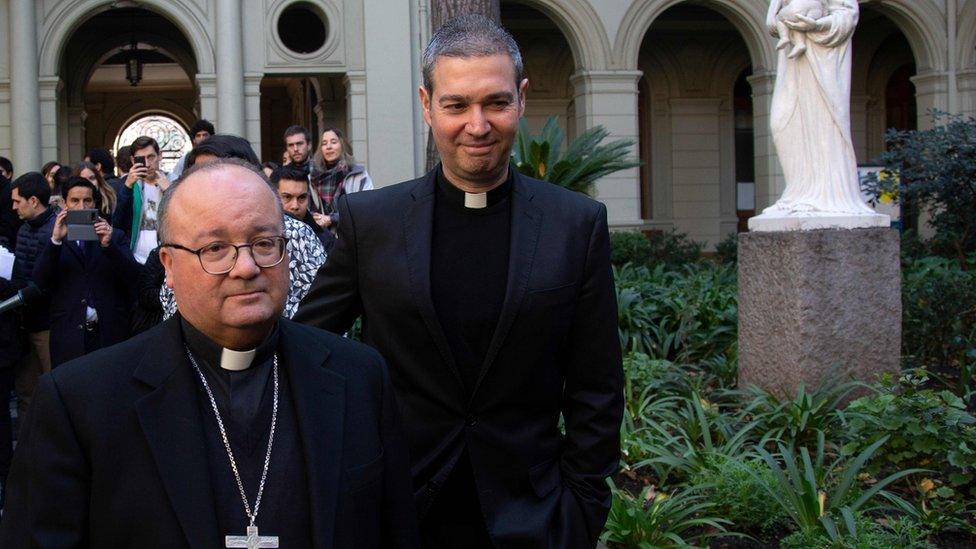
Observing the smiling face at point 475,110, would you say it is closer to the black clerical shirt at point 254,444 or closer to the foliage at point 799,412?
the black clerical shirt at point 254,444

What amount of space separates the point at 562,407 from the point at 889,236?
471cm

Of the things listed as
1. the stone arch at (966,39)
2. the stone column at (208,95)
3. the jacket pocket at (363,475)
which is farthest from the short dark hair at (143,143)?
the stone arch at (966,39)

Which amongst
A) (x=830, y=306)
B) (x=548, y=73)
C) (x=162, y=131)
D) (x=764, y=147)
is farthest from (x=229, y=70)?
(x=162, y=131)

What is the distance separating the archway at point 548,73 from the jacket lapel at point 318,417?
20.8 metres

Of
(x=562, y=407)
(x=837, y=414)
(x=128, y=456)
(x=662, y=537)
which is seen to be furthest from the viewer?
(x=837, y=414)

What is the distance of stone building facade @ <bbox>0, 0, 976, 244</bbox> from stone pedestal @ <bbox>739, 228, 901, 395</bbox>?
1102 cm

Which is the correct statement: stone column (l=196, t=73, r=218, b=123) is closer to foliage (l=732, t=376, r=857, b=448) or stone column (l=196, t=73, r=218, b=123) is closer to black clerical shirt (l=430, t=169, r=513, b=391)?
foliage (l=732, t=376, r=857, b=448)

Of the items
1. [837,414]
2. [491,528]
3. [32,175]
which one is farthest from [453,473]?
[32,175]

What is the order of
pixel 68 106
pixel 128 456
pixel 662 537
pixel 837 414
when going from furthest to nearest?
pixel 68 106
pixel 837 414
pixel 662 537
pixel 128 456

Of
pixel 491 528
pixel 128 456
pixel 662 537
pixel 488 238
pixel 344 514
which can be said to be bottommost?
pixel 662 537

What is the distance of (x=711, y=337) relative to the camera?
8.92 meters

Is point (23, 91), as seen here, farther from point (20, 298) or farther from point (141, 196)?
point (20, 298)

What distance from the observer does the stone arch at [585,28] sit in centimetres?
1908

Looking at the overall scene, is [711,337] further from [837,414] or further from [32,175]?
[32,175]
